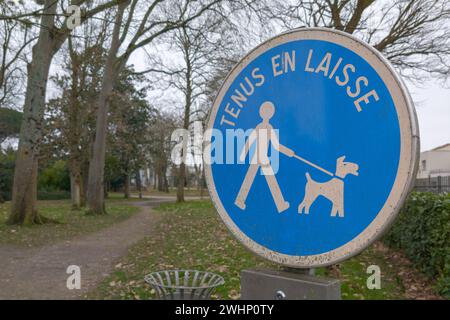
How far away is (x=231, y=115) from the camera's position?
1947 mm

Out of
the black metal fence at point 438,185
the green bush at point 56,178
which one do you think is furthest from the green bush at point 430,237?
the green bush at point 56,178

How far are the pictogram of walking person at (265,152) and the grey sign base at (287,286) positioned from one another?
30cm

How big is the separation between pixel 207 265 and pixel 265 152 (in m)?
6.65

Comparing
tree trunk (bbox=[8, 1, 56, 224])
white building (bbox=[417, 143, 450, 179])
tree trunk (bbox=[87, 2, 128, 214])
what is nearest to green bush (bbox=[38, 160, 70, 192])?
tree trunk (bbox=[87, 2, 128, 214])

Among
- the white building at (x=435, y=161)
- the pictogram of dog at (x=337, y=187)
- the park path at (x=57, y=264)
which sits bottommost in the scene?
the park path at (x=57, y=264)

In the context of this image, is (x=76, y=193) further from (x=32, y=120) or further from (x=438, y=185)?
(x=438, y=185)

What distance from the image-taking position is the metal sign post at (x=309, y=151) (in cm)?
153

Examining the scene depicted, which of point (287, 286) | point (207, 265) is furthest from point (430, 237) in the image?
point (287, 286)

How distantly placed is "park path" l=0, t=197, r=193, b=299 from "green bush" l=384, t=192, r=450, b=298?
5.10 metres

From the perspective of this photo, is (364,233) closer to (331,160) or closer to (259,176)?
(331,160)

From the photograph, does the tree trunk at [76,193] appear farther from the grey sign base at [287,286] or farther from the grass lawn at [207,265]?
the grey sign base at [287,286]

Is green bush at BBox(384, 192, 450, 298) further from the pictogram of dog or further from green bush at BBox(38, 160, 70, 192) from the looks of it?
green bush at BBox(38, 160, 70, 192)

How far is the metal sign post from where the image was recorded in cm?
153

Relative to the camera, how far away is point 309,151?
170 centimetres
